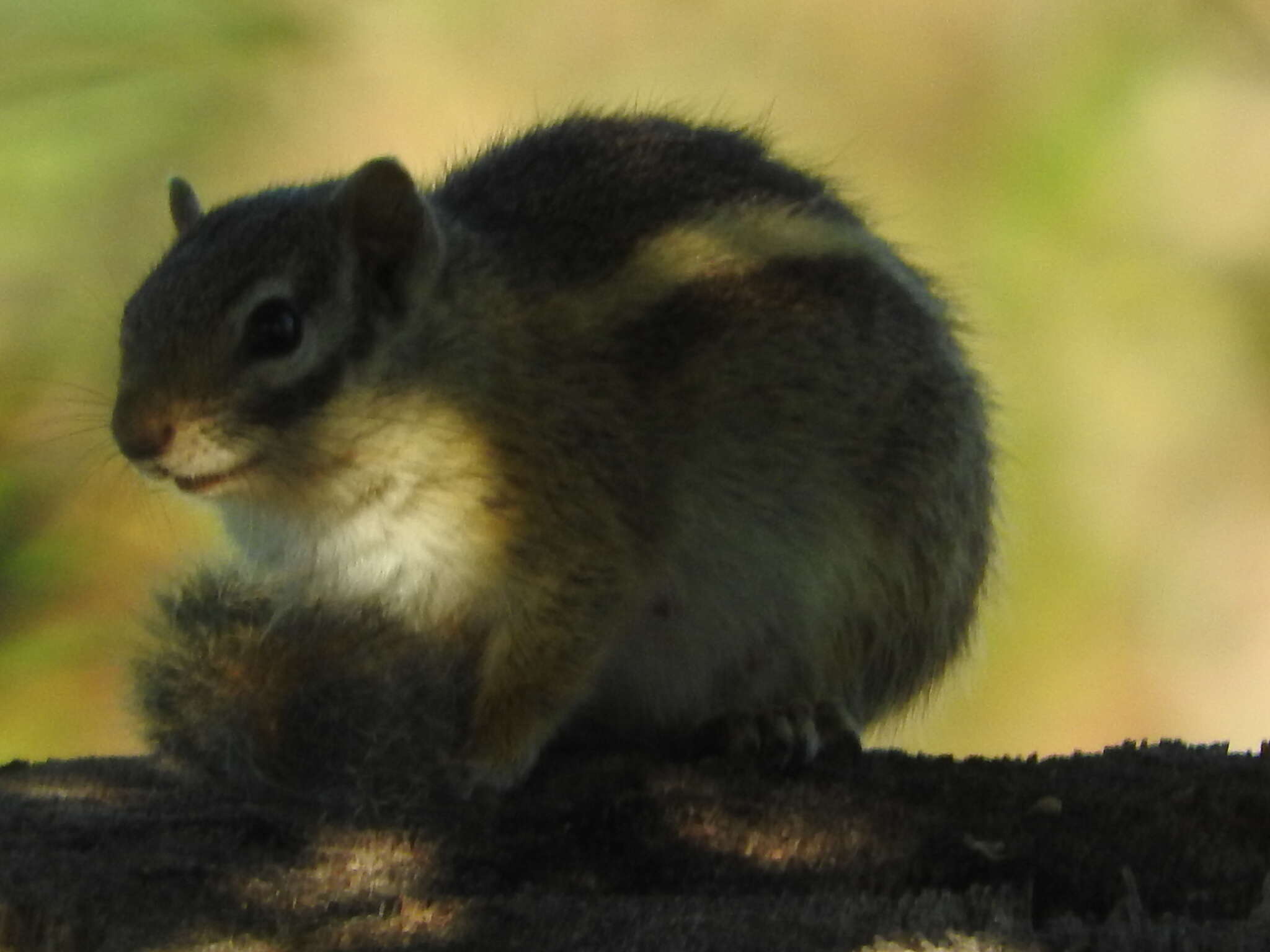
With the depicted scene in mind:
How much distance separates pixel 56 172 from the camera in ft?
9.87

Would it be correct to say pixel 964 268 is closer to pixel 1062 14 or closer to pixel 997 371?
pixel 997 371

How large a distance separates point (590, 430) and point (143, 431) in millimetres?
518

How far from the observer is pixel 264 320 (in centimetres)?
198

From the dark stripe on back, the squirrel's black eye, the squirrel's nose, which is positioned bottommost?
the squirrel's nose

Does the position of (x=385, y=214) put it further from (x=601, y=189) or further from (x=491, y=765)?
(x=491, y=765)

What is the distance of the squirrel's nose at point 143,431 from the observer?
6.18ft

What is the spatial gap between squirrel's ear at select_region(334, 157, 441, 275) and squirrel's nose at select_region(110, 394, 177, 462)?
1.07 feet

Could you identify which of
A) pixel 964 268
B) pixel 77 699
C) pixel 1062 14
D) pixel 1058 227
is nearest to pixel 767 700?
pixel 77 699

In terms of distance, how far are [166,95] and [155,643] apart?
138 centimetres

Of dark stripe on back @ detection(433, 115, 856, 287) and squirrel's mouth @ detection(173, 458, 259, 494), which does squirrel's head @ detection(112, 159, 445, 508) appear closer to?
squirrel's mouth @ detection(173, 458, 259, 494)

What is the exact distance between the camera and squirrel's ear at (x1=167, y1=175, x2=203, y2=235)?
237 centimetres

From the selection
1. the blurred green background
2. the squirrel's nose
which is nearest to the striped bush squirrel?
the squirrel's nose

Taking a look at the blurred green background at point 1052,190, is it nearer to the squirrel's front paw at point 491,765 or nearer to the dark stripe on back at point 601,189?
the dark stripe on back at point 601,189

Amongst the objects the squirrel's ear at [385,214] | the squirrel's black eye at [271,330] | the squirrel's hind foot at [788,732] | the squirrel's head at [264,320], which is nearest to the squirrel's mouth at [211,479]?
the squirrel's head at [264,320]
